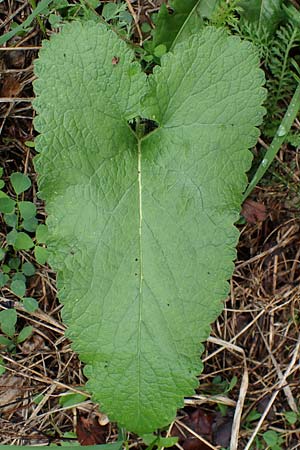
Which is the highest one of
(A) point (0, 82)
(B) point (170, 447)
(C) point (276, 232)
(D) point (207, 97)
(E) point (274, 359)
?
(D) point (207, 97)

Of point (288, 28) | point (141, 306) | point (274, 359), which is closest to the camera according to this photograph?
point (141, 306)

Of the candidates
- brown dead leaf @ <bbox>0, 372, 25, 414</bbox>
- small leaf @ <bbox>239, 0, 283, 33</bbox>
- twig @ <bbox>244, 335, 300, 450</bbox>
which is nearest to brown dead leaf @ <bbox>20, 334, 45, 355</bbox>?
brown dead leaf @ <bbox>0, 372, 25, 414</bbox>

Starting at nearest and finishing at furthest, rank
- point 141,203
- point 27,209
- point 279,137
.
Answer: point 141,203 < point 279,137 < point 27,209

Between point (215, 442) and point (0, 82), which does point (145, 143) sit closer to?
point (0, 82)

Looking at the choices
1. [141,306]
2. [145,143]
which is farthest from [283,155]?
[141,306]

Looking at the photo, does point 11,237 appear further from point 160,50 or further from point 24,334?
point 160,50

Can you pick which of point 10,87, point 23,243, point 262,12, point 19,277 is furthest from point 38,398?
point 262,12

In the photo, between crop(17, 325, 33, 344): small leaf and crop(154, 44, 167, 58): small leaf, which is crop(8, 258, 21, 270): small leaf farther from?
crop(154, 44, 167, 58): small leaf
